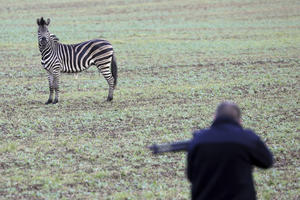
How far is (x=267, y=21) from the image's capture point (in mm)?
41031

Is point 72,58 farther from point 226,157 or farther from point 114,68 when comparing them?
point 226,157

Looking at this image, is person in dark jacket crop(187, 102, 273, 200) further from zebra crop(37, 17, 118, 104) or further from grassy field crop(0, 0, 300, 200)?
zebra crop(37, 17, 118, 104)

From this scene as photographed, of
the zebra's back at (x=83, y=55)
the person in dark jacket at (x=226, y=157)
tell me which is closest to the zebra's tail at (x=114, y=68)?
the zebra's back at (x=83, y=55)

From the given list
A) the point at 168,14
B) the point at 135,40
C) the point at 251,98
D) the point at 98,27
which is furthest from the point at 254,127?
the point at 168,14

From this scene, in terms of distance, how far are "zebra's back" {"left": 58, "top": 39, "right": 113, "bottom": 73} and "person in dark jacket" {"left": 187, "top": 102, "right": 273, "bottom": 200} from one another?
10475mm

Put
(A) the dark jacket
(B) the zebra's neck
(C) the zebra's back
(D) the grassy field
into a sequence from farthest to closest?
(C) the zebra's back, (B) the zebra's neck, (D) the grassy field, (A) the dark jacket

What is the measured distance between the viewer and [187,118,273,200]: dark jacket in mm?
4926

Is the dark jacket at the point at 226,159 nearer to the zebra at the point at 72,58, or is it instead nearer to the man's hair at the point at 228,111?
the man's hair at the point at 228,111

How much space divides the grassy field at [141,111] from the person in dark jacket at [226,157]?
312 centimetres

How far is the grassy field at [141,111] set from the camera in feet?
28.8

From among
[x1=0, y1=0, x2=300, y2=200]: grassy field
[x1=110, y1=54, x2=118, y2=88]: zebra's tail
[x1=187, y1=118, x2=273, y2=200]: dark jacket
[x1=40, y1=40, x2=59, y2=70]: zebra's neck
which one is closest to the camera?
[x1=187, y1=118, x2=273, y2=200]: dark jacket

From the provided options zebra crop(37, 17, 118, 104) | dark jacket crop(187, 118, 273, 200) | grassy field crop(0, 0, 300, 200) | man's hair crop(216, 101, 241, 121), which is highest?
man's hair crop(216, 101, 241, 121)

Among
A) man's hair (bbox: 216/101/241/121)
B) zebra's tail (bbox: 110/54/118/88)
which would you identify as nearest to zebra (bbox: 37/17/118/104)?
zebra's tail (bbox: 110/54/118/88)

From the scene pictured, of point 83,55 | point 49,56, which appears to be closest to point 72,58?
point 83,55
